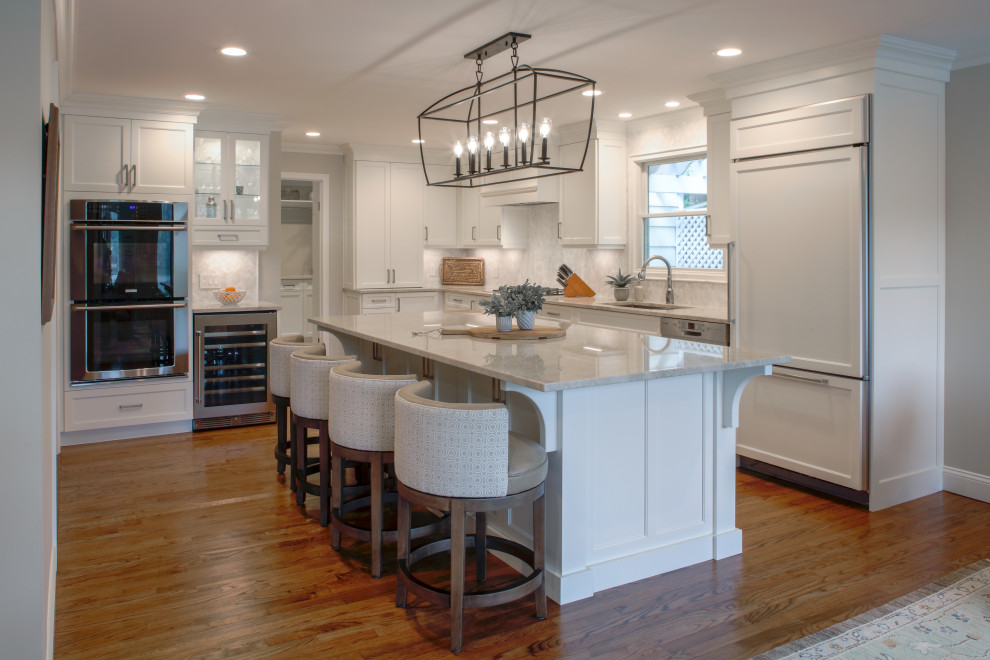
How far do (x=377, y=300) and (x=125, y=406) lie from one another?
280 cm

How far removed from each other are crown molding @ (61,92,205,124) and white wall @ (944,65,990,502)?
479 cm

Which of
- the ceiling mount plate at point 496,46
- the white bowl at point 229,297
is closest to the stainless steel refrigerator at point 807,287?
the ceiling mount plate at point 496,46

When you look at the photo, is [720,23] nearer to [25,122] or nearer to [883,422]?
[883,422]

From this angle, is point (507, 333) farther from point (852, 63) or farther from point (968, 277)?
point (968, 277)

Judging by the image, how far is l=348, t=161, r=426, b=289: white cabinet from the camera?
743cm

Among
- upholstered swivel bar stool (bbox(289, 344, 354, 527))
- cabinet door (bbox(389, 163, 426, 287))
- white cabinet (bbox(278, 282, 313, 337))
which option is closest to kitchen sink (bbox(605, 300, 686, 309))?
upholstered swivel bar stool (bbox(289, 344, 354, 527))

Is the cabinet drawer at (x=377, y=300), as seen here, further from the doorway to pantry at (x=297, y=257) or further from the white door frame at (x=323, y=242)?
the doorway to pantry at (x=297, y=257)

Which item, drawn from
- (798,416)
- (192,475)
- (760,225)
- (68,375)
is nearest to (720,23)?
(760,225)

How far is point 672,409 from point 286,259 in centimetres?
697

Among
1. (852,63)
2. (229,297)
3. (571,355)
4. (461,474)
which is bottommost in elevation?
(461,474)

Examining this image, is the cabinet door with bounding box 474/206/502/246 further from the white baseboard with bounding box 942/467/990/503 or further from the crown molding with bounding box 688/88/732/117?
the white baseboard with bounding box 942/467/990/503

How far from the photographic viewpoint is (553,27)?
3441 millimetres

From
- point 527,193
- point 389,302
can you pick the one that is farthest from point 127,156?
point 527,193

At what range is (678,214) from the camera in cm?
557
